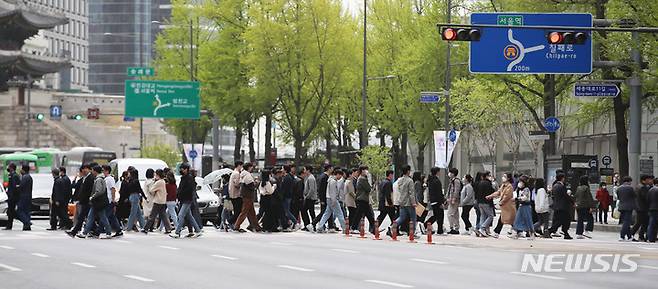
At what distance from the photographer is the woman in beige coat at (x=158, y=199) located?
34531 mm

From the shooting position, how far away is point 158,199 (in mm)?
34562

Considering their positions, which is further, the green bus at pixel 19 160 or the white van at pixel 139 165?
the green bus at pixel 19 160

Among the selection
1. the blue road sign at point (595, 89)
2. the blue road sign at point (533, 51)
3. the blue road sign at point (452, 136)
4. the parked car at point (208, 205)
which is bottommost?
the parked car at point (208, 205)

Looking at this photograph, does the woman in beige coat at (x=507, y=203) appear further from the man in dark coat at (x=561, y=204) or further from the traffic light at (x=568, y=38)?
the traffic light at (x=568, y=38)

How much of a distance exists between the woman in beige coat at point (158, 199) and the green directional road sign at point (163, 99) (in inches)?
1291

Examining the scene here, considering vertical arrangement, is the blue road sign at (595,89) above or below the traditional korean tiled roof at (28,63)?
below

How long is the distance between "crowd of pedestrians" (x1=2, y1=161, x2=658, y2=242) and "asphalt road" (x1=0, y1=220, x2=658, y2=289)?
84cm

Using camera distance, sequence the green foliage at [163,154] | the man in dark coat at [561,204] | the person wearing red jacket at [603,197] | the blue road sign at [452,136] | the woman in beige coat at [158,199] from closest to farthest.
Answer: the woman in beige coat at [158,199], the man in dark coat at [561,204], the person wearing red jacket at [603,197], the blue road sign at [452,136], the green foliage at [163,154]

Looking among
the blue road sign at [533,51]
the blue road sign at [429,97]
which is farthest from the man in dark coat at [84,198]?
the blue road sign at [429,97]

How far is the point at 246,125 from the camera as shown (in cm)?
7706

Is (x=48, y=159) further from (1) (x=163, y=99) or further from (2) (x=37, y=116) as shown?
(1) (x=163, y=99)

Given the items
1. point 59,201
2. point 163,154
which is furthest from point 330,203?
point 163,154

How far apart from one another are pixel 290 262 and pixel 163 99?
1777 inches

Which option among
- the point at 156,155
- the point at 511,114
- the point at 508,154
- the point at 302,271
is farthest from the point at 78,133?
the point at 302,271
